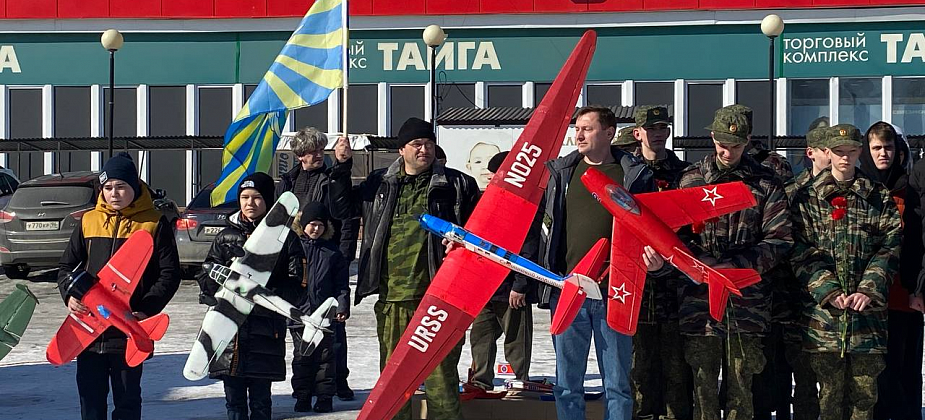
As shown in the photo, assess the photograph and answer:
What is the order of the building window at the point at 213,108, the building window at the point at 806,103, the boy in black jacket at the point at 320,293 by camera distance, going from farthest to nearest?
1. the building window at the point at 213,108
2. the building window at the point at 806,103
3. the boy in black jacket at the point at 320,293

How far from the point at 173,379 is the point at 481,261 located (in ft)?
12.6

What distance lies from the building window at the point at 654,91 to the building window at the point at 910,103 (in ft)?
15.9

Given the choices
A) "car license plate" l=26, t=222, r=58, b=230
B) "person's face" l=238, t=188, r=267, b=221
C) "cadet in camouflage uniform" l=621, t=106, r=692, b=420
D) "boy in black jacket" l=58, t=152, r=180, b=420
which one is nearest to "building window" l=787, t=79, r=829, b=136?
"car license plate" l=26, t=222, r=58, b=230

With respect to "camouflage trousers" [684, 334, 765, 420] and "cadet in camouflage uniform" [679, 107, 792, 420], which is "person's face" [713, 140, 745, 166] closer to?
"cadet in camouflage uniform" [679, 107, 792, 420]

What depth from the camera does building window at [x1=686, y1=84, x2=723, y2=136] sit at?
2617 cm

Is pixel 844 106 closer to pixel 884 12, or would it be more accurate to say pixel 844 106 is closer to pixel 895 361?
pixel 884 12

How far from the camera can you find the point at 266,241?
6.29 metres

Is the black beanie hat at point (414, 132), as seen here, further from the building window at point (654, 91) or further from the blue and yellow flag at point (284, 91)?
the building window at point (654, 91)

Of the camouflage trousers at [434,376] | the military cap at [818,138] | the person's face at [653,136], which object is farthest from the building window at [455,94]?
the camouflage trousers at [434,376]

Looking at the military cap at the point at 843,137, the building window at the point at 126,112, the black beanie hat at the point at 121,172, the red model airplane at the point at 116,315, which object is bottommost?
the red model airplane at the point at 116,315

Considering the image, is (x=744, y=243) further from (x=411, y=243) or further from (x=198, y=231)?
(x=198, y=231)

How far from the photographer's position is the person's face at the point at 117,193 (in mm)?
6297

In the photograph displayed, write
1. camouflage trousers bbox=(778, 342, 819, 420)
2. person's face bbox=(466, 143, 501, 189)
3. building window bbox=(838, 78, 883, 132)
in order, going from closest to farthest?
camouflage trousers bbox=(778, 342, 819, 420)
person's face bbox=(466, 143, 501, 189)
building window bbox=(838, 78, 883, 132)

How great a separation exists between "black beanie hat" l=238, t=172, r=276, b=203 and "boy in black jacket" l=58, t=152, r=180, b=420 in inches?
19.8
